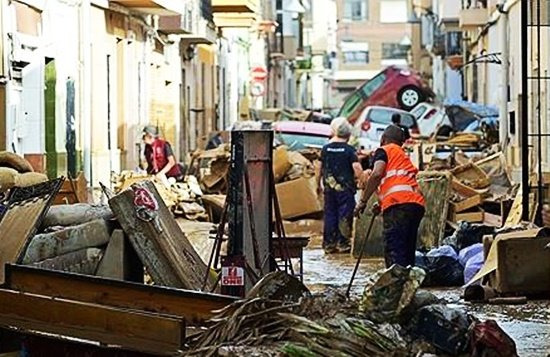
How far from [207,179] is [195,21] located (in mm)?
10460

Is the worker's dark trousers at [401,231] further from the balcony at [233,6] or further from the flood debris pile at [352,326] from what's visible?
the balcony at [233,6]

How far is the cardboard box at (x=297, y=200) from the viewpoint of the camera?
21109 millimetres

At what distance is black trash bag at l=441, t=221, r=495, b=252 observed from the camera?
15.3 m

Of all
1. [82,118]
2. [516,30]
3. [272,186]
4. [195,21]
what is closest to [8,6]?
[82,118]

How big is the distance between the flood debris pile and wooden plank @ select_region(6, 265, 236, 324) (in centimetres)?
43

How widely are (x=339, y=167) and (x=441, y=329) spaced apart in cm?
895

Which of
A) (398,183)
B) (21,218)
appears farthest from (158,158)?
(21,218)

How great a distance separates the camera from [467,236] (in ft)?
50.4

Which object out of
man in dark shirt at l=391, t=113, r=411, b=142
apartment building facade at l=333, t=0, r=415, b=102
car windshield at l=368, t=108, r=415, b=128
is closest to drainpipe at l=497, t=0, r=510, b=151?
man in dark shirt at l=391, t=113, r=411, b=142

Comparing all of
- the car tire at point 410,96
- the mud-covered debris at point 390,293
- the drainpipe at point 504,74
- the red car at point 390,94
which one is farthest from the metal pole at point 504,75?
the car tire at point 410,96

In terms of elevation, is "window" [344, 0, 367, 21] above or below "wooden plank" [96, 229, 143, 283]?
above

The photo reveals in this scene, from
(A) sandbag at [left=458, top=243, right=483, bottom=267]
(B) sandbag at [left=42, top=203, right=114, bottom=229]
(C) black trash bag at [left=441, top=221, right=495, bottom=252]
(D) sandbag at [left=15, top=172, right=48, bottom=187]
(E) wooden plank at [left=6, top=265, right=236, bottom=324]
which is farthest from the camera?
(C) black trash bag at [left=441, top=221, right=495, bottom=252]

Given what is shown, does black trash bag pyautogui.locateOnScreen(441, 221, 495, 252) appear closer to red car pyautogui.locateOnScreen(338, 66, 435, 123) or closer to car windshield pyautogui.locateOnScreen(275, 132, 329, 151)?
car windshield pyautogui.locateOnScreen(275, 132, 329, 151)

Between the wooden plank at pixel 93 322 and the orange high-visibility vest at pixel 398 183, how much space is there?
4.80 meters
